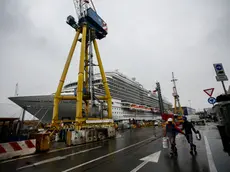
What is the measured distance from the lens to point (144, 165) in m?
4.53

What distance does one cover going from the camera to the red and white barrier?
6.45m

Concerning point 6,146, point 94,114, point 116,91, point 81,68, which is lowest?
point 6,146

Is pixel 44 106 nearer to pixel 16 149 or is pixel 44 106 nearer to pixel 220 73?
pixel 16 149

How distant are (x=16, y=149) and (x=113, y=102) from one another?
33.8 m

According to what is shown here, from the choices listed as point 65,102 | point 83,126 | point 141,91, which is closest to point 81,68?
point 83,126

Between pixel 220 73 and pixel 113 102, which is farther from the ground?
pixel 113 102

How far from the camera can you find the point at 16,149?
693 centimetres

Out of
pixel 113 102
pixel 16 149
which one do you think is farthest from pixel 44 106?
pixel 16 149

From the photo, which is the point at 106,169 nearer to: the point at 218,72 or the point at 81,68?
the point at 218,72

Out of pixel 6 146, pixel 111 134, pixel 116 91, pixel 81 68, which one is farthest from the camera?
pixel 116 91

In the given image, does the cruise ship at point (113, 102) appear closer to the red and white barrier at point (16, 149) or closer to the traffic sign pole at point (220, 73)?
the red and white barrier at point (16, 149)

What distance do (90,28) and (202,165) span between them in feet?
71.8

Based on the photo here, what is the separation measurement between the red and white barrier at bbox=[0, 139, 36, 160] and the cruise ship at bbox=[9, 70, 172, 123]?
3.60 m

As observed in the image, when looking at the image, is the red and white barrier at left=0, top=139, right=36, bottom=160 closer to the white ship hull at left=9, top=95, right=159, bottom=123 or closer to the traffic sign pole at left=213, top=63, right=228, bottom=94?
the traffic sign pole at left=213, top=63, right=228, bottom=94
